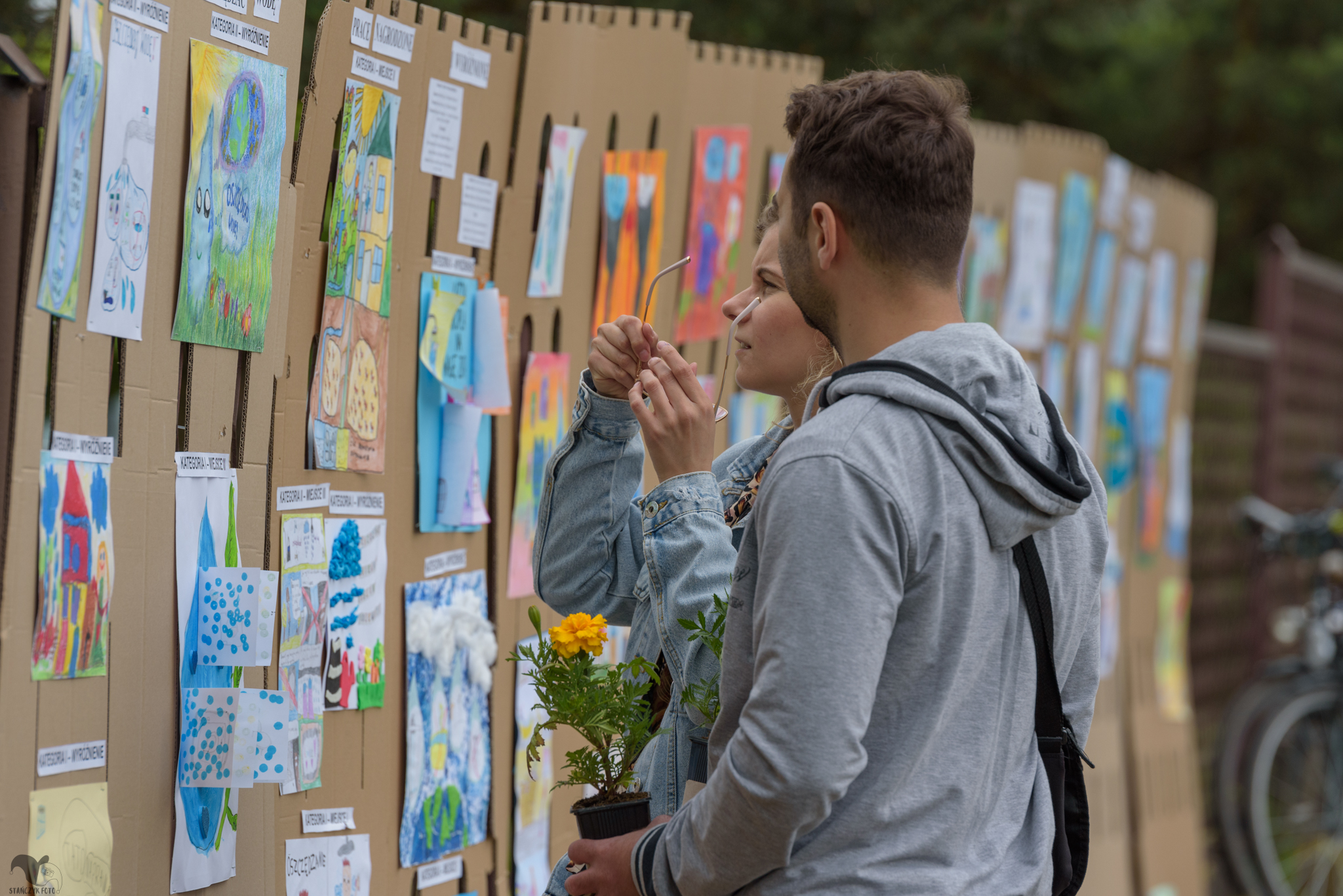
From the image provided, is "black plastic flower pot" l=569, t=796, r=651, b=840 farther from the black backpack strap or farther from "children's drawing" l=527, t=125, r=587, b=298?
"children's drawing" l=527, t=125, r=587, b=298

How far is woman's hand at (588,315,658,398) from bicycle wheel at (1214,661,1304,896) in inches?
168

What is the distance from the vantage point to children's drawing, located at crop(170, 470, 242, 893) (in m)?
1.98

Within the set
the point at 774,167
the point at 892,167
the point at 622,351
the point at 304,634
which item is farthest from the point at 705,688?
the point at 774,167

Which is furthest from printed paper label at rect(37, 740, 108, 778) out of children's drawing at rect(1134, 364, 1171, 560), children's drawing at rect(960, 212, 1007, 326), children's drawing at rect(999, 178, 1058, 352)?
children's drawing at rect(1134, 364, 1171, 560)

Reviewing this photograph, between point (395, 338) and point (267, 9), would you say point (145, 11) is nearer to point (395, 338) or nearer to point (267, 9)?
point (267, 9)

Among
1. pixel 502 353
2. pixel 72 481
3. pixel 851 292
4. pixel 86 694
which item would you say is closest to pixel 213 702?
pixel 86 694

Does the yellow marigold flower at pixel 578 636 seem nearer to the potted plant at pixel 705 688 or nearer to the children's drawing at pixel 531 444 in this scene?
the potted plant at pixel 705 688

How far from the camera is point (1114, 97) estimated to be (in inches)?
360

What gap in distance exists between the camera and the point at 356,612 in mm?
2389

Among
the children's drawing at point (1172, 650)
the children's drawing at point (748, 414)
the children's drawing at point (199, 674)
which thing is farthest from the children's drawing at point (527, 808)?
the children's drawing at point (1172, 650)

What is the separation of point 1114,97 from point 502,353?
25.2ft

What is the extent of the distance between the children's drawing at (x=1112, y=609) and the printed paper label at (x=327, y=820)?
3.38 metres

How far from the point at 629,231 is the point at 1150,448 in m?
3.18

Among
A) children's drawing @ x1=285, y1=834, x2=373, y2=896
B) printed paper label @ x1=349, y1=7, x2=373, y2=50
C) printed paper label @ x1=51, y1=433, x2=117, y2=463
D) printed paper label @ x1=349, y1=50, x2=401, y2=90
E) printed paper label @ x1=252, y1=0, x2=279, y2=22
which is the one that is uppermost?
printed paper label @ x1=349, y1=7, x2=373, y2=50
